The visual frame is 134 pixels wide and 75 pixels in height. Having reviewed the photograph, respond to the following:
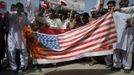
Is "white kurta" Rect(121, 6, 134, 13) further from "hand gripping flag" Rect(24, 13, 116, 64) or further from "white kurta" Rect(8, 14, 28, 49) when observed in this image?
→ "white kurta" Rect(8, 14, 28, 49)

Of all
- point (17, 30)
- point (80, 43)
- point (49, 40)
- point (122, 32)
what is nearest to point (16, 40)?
point (17, 30)

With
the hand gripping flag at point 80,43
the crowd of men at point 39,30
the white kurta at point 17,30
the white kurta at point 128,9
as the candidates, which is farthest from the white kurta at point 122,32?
the white kurta at point 17,30

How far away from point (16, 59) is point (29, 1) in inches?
71.2

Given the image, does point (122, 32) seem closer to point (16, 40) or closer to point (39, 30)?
point (39, 30)

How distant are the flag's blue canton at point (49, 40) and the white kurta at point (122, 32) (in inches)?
71.2

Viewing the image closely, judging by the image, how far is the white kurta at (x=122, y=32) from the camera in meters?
10.7

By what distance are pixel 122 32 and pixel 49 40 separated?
6.98 ft

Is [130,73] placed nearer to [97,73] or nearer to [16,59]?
[97,73]

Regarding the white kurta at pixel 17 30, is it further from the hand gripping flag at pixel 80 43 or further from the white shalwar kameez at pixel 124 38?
the white shalwar kameez at pixel 124 38

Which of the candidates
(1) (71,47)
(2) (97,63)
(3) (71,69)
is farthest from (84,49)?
(2) (97,63)

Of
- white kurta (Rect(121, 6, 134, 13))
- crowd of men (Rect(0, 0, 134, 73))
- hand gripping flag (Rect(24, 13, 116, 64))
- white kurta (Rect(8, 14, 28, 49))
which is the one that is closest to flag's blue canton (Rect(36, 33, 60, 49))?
hand gripping flag (Rect(24, 13, 116, 64))

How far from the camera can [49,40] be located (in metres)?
10.6

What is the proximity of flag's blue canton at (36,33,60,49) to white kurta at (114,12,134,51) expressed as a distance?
181 cm

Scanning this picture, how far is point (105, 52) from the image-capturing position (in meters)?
10.2
